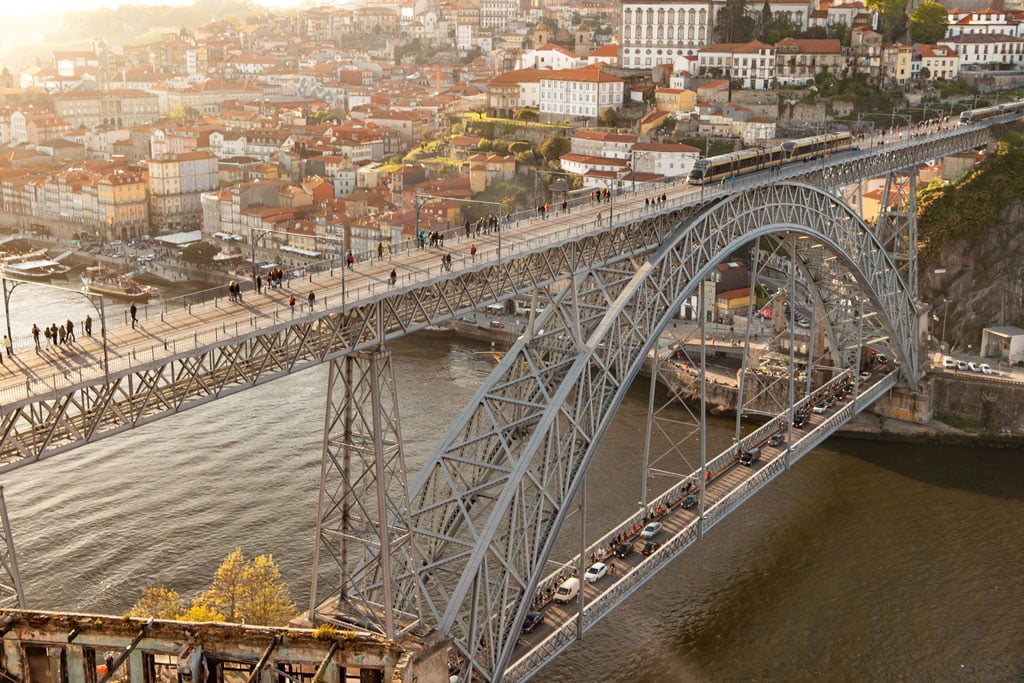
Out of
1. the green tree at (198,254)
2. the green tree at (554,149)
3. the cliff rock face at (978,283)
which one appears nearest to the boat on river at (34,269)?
the green tree at (198,254)

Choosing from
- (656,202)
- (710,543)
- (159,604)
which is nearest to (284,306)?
(159,604)

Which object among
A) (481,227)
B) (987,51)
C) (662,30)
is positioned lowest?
(481,227)

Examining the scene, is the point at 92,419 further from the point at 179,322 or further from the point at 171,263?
the point at 171,263

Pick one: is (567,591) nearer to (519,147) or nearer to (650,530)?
(650,530)

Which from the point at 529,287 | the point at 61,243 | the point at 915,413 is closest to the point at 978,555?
the point at 915,413

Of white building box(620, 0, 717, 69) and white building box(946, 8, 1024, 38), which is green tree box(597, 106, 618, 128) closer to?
white building box(620, 0, 717, 69)

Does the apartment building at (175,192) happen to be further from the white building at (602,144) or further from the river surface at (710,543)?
the river surface at (710,543)
